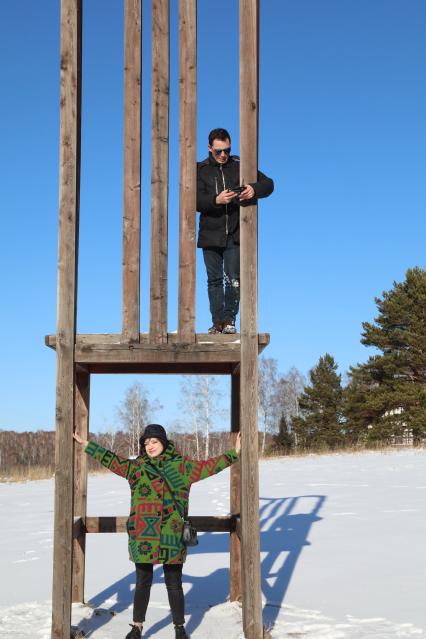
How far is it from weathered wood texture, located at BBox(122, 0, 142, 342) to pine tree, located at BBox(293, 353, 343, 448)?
34926 millimetres

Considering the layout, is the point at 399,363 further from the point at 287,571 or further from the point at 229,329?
the point at 229,329

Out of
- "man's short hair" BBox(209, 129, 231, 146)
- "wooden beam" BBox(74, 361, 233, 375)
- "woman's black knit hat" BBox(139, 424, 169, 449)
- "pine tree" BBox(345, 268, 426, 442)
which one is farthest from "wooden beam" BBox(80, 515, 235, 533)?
"pine tree" BBox(345, 268, 426, 442)

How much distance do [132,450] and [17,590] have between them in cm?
4102

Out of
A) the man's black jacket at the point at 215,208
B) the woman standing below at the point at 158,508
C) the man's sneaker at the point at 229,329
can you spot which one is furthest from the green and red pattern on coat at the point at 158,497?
the man's black jacket at the point at 215,208

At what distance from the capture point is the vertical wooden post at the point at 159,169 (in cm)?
469

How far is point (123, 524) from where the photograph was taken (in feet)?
17.0

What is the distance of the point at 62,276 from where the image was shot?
469cm

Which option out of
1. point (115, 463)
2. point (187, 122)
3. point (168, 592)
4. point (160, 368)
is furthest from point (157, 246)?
point (168, 592)

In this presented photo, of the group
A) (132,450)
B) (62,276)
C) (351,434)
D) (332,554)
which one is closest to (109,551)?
(332,554)

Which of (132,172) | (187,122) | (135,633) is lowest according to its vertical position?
(135,633)

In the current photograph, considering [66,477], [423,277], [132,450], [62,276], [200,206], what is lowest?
[132,450]

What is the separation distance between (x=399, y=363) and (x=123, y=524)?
2723cm

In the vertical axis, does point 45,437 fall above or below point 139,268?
below

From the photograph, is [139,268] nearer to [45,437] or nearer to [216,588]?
[216,588]
